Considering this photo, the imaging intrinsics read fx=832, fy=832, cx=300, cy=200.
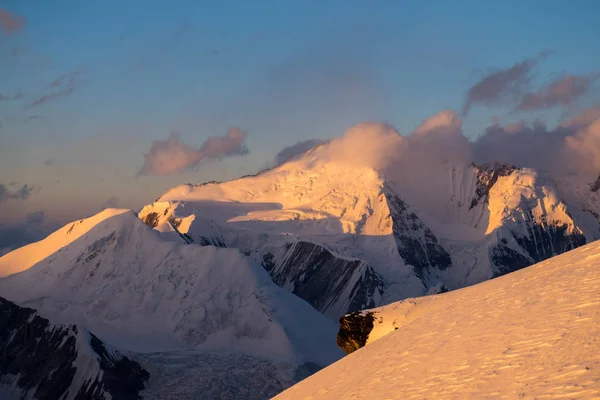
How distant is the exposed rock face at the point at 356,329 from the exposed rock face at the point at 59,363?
106 meters

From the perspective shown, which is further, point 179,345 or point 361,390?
point 179,345

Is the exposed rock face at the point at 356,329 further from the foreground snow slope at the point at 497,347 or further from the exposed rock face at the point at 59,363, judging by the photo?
the exposed rock face at the point at 59,363

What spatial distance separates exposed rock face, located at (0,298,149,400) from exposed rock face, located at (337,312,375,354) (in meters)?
106

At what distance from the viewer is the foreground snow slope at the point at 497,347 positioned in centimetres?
2566

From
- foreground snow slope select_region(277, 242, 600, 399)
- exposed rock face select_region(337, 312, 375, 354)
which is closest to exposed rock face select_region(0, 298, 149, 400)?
exposed rock face select_region(337, 312, 375, 354)

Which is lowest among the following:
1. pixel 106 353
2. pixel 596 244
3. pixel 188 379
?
pixel 188 379

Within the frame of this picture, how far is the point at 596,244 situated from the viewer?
42906mm

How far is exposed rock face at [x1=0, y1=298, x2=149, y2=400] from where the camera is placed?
155 m

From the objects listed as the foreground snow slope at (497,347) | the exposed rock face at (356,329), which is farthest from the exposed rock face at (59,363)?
the foreground snow slope at (497,347)

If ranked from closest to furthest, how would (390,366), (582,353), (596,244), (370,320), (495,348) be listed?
(582,353)
(495,348)
(390,366)
(596,244)
(370,320)

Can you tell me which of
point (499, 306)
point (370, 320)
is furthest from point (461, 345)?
point (370, 320)

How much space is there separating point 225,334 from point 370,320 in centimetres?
13715

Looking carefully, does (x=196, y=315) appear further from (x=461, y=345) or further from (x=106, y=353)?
(x=461, y=345)

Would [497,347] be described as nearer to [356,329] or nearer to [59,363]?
[356,329]
